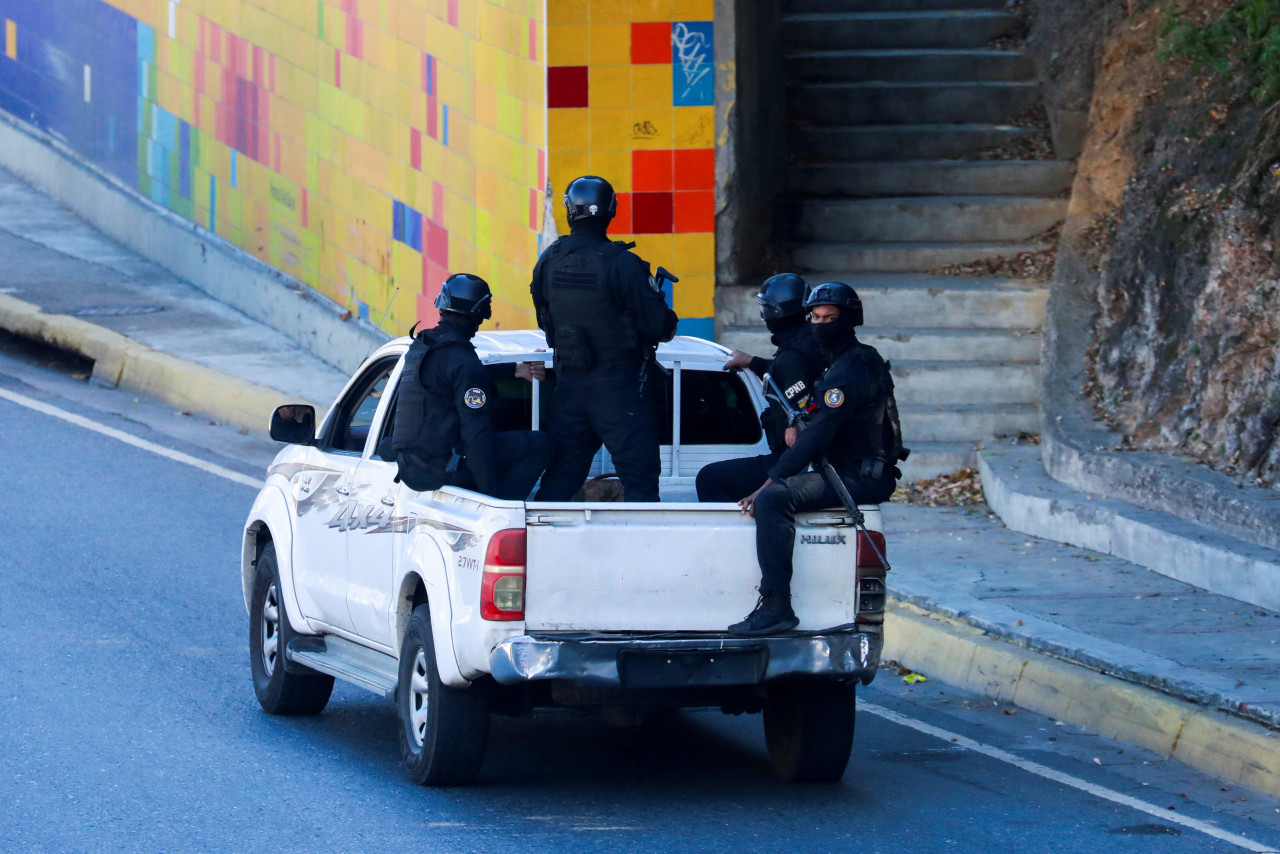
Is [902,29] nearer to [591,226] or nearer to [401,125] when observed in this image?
[401,125]

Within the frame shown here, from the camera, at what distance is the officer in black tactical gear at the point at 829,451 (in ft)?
23.1

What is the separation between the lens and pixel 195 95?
20906mm

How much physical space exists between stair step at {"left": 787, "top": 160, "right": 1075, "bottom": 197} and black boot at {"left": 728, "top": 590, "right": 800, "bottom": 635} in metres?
10.0

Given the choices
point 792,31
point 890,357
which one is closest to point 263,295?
point 792,31

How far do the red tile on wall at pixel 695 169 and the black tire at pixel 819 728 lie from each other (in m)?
7.84

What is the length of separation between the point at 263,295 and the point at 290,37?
8.36 ft

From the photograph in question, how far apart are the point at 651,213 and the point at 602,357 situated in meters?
7.13

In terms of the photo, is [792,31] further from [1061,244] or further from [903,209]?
[1061,244]

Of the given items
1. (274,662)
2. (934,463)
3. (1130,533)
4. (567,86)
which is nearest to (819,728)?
(274,662)

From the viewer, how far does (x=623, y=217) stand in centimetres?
1485

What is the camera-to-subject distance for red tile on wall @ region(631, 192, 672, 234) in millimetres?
14852

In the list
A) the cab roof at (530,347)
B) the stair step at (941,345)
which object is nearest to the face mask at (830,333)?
the cab roof at (530,347)

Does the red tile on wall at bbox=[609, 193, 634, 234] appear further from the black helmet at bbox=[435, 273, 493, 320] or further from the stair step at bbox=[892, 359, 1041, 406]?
the black helmet at bbox=[435, 273, 493, 320]

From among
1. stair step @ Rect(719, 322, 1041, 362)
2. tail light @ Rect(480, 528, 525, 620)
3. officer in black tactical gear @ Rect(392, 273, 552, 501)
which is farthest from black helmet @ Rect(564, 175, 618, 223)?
stair step @ Rect(719, 322, 1041, 362)
